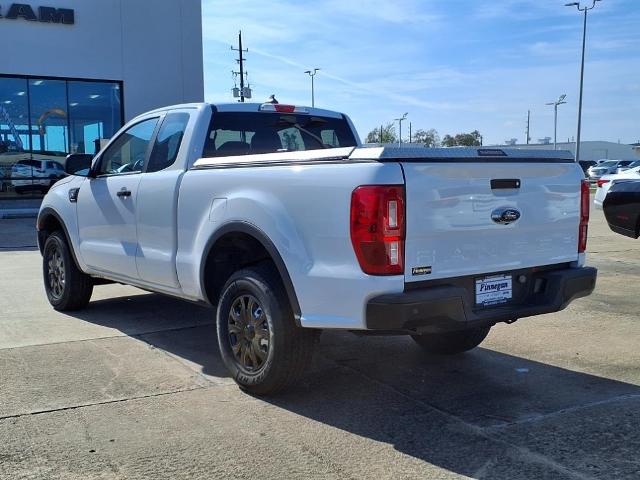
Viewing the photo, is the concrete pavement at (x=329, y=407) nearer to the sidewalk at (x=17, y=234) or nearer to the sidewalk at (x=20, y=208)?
the sidewalk at (x=17, y=234)

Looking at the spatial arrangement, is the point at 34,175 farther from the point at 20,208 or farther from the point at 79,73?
the point at 79,73

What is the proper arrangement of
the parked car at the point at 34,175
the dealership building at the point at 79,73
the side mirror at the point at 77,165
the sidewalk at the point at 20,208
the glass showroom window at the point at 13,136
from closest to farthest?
the side mirror at the point at 77,165 < the sidewalk at the point at 20,208 < the dealership building at the point at 79,73 < the glass showroom window at the point at 13,136 < the parked car at the point at 34,175

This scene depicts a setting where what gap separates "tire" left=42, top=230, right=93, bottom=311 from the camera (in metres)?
6.77

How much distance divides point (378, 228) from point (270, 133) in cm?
243

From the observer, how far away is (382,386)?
4633 millimetres

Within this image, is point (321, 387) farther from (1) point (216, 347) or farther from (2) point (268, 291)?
(1) point (216, 347)

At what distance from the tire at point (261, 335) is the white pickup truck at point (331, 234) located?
1 centimetres

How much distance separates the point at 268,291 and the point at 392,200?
1.09m

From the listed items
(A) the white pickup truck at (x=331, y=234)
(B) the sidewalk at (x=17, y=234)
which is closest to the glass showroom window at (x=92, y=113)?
(B) the sidewalk at (x=17, y=234)

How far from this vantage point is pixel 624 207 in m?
8.31

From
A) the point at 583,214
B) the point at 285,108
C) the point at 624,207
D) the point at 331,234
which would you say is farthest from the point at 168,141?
the point at 624,207

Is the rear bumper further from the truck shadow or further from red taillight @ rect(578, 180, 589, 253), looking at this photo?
the truck shadow

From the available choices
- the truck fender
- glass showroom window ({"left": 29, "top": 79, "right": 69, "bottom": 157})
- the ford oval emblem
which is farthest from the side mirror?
glass showroom window ({"left": 29, "top": 79, "right": 69, "bottom": 157})

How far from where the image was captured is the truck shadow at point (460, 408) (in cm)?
347
